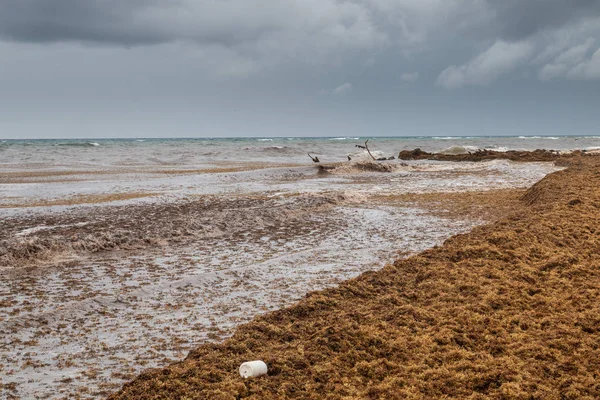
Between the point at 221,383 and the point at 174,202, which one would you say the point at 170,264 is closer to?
the point at 221,383

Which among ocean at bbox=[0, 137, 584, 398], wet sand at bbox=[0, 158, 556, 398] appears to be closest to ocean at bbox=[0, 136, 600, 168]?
ocean at bbox=[0, 137, 584, 398]

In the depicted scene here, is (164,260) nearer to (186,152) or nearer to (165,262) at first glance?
(165,262)

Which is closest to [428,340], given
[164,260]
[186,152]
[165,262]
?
[165,262]

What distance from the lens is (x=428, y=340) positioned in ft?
12.6

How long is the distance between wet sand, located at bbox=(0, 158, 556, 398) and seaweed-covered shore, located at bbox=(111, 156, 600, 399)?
0.51 m

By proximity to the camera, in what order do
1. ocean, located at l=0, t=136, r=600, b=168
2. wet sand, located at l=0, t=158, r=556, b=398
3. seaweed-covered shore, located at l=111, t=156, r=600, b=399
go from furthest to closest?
ocean, located at l=0, t=136, r=600, b=168
wet sand, located at l=0, t=158, r=556, b=398
seaweed-covered shore, located at l=111, t=156, r=600, b=399

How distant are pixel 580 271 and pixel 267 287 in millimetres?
3190

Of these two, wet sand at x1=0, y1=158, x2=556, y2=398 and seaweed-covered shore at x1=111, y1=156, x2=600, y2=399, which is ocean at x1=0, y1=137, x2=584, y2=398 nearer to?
wet sand at x1=0, y1=158, x2=556, y2=398

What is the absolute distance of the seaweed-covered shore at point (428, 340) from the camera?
322cm

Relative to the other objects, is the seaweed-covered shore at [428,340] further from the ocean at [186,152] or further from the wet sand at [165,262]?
the ocean at [186,152]

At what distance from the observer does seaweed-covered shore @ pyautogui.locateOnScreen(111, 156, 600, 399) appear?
3217 millimetres

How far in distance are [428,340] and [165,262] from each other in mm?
4075

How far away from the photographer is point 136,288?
18.9 ft

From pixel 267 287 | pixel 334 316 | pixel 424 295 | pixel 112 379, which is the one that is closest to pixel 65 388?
pixel 112 379
